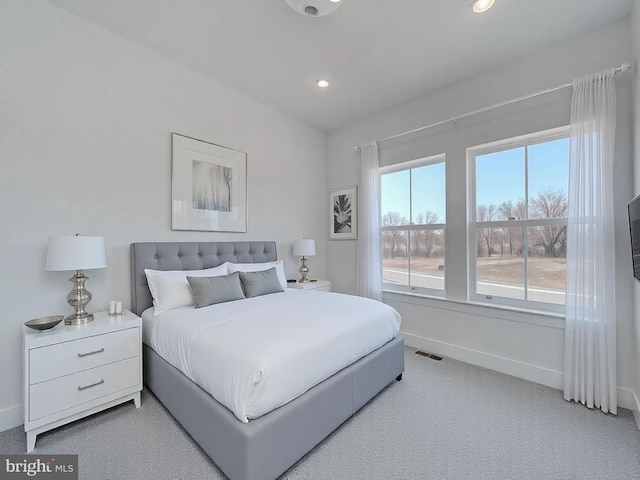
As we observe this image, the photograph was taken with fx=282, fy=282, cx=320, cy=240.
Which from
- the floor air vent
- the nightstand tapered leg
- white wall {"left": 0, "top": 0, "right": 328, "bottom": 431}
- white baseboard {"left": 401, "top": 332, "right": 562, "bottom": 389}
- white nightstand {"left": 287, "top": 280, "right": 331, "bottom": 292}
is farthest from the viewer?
white nightstand {"left": 287, "top": 280, "right": 331, "bottom": 292}

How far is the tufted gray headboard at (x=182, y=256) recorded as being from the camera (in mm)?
2443

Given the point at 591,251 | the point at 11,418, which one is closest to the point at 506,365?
the point at 591,251

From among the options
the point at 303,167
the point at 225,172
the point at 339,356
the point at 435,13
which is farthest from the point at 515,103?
the point at 225,172

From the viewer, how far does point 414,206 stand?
11.3ft

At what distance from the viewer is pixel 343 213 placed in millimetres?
4105

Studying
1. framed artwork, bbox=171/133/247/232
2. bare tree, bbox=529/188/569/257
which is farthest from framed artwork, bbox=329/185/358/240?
bare tree, bbox=529/188/569/257

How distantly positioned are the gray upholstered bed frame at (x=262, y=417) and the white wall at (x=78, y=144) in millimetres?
265

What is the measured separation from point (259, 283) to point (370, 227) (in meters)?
1.63

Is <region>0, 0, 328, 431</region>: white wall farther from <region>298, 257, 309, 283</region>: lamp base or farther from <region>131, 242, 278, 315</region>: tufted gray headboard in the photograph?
<region>298, 257, 309, 283</region>: lamp base

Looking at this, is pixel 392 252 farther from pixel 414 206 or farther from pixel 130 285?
pixel 130 285

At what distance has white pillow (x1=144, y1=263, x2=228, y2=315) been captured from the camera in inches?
90.5

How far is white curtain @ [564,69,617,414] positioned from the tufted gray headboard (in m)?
2.95

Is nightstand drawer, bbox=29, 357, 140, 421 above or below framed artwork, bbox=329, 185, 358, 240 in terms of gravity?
below

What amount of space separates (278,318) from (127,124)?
2144mm
